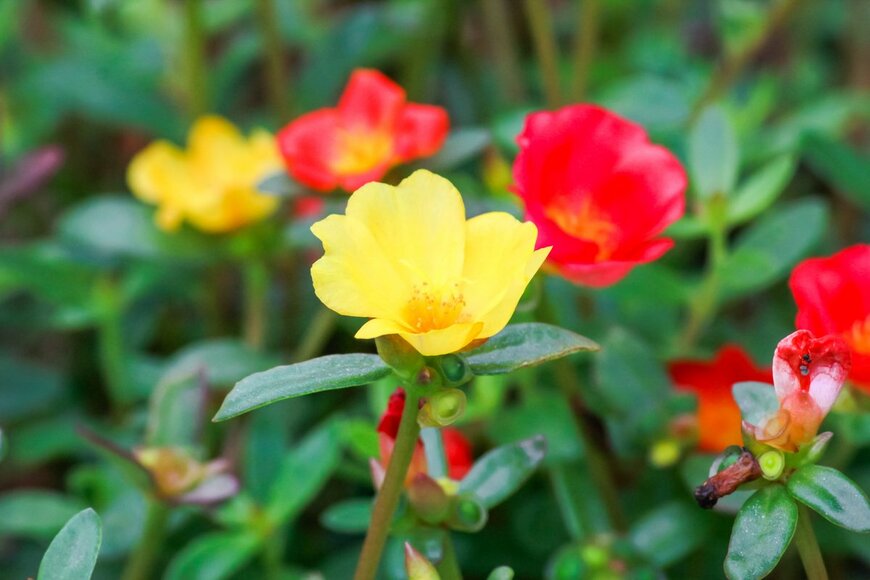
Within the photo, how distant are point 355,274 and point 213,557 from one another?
372 mm

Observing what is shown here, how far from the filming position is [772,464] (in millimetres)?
555

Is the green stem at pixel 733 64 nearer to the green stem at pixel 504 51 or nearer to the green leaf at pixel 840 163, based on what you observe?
the green leaf at pixel 840 163

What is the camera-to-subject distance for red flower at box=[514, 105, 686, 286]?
69 centimetres

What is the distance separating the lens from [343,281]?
56cm

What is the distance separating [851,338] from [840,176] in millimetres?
487

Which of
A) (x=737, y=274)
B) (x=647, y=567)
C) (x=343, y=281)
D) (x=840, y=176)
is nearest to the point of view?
(x=343, y=281)

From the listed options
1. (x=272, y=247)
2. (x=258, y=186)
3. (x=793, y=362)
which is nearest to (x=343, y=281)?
(x=793, y=362)

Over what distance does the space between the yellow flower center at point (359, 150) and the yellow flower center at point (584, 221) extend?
10.4 inches

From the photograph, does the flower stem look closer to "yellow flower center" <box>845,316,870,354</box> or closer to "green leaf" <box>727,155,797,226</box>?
"yellow flower center" <box>845,316,870,354</box>

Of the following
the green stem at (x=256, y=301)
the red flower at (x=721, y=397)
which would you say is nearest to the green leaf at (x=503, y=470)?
the red flower at (x=721, y=397)

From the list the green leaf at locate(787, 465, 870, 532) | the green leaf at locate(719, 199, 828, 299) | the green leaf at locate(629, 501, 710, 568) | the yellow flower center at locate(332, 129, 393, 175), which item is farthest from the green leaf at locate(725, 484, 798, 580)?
the yellow flower center at locate(332, 129, 393, 175)

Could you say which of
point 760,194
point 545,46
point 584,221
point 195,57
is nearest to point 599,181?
point 584,221

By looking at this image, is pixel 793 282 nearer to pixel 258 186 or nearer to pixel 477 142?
pixel 477 142

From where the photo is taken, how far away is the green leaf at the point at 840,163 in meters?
1.07
